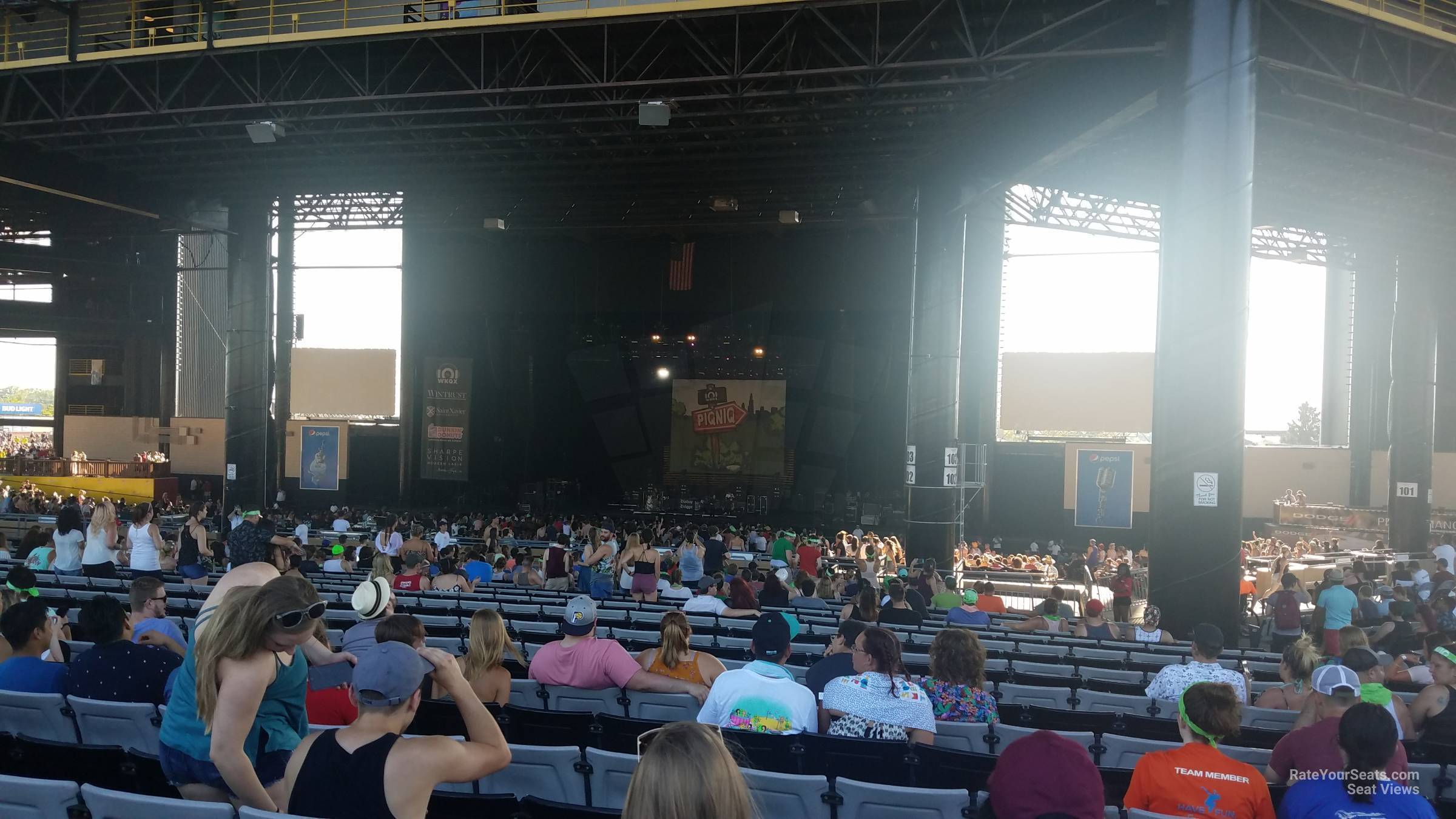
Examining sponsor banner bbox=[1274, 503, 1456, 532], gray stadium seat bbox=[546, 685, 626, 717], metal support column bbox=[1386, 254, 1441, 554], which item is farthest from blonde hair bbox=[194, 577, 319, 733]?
sponsor banner bbox=[1274, 503, 1456, 532]

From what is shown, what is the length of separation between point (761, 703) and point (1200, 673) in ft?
9.38

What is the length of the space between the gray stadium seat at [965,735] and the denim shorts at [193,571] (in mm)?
8660

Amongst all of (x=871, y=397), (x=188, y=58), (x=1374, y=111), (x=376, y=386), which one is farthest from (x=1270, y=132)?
(x=376, y=386)

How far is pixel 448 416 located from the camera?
2745cm

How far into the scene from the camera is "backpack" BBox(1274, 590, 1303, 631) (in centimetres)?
1122

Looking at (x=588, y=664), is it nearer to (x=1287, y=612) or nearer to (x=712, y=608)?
(x=712, y=608)

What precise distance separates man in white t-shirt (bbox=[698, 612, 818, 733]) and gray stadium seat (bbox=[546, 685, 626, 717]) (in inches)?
33.9

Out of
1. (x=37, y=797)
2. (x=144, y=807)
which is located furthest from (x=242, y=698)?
(x=37, y=797)

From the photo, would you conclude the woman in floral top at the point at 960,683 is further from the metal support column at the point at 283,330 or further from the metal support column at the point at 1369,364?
the metal support column at the point at 1369,364

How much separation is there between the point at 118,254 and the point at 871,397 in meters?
25.8

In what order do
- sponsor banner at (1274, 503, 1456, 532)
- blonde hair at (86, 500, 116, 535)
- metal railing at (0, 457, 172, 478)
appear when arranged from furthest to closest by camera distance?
metal railing at (0, 457, 172, 478)
sponsor banner at (1274, 503, 1456, 532)
blonde hair at (86, 500, 116, 535)

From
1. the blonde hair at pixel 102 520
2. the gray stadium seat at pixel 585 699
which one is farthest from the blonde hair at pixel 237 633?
the blonde hair at pixel 102 520

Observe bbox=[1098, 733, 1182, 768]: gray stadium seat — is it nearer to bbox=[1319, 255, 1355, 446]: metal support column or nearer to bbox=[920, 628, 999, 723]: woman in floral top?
bbox=[920, 628, 999, 723]: woman in floral top

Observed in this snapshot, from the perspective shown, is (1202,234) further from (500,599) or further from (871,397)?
(871,397)
